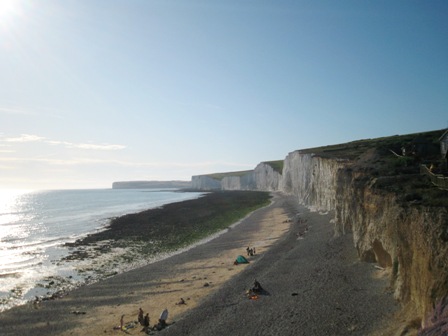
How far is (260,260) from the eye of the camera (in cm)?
2436

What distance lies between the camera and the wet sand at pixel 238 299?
13.5 meters

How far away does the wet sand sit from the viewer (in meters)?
13.5

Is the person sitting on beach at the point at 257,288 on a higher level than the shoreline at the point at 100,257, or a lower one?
higher

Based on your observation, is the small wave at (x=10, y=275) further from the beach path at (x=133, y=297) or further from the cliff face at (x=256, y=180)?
the cliff face at (x=256, y=180)

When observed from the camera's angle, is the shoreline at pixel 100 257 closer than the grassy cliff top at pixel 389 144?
Yes

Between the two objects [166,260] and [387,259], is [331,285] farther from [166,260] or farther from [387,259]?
[166,260]

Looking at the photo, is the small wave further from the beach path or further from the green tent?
the green tent

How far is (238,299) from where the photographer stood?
1691 cm

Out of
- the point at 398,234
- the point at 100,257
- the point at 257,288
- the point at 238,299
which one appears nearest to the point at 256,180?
the point at 100,257

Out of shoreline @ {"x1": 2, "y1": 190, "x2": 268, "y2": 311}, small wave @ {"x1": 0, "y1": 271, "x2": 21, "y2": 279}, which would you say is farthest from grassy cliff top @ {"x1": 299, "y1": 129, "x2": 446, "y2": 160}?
small wave @ {"x1": 0, "y1": 271, "x2": 21, "y2": 279}

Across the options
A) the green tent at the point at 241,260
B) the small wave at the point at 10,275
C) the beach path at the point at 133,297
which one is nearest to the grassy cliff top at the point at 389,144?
the green tent at the point at 241,260

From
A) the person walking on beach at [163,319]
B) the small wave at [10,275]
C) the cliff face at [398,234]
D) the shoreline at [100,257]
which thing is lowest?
the small wave at [10,275]

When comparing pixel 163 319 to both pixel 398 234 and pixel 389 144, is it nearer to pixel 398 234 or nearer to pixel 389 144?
pixel 398 234

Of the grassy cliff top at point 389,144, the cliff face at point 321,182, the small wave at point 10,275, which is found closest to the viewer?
the small wave at point 10,275
